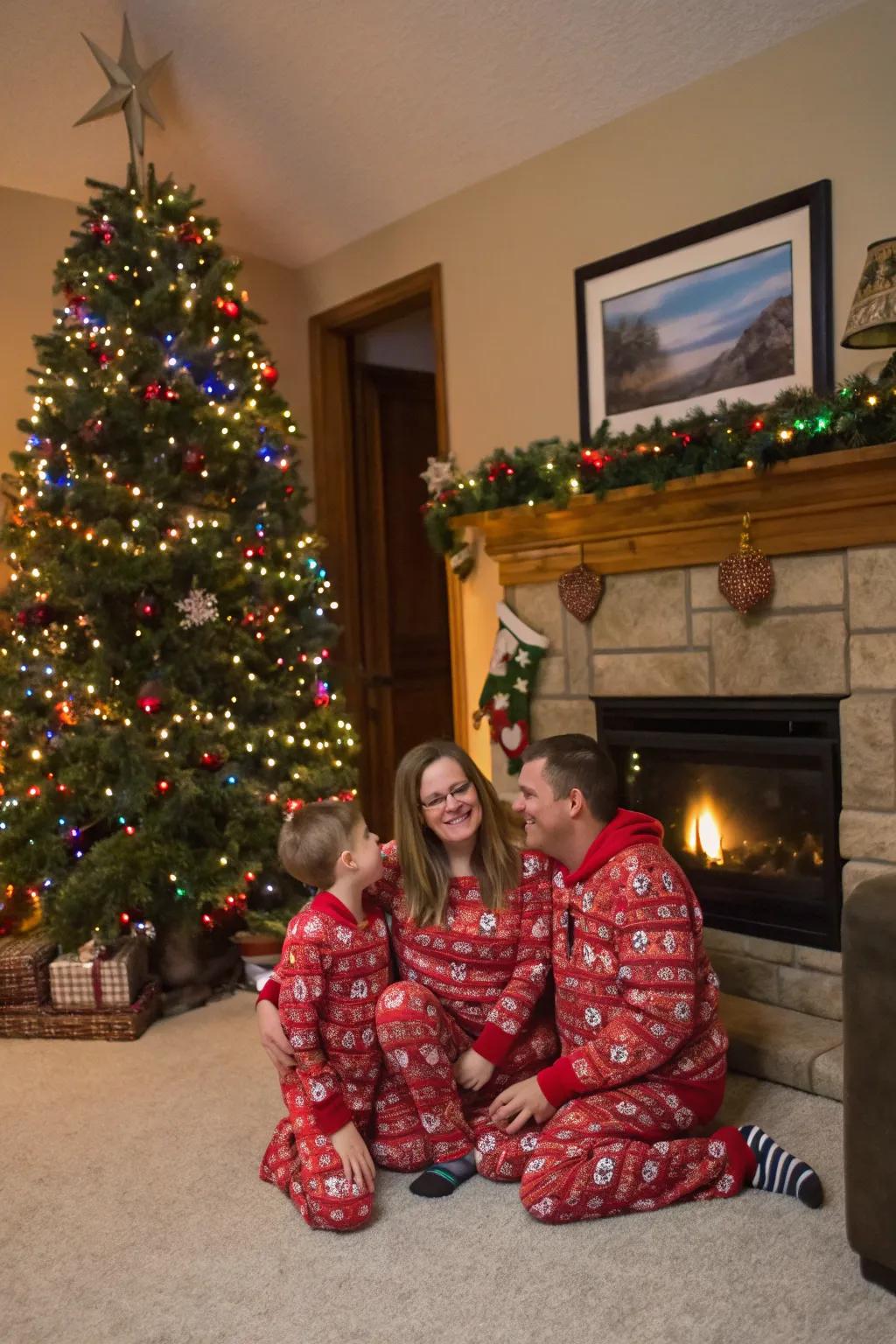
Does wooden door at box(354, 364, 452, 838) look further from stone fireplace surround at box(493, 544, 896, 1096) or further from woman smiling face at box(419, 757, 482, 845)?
woman smiling face at box(419, 757, 482, 845)

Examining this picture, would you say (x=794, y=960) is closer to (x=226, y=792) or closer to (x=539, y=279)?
(x=226, y=792)

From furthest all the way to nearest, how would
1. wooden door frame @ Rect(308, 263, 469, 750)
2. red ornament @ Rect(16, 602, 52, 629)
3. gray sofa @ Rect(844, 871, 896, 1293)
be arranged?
1. wooden door frame @ Rect(308, 263, 469, 750)
2. red ornament @ Rect(16, 602, 52, 629)
3. gray sofa @ Rect(844, 871, 896, 1293)

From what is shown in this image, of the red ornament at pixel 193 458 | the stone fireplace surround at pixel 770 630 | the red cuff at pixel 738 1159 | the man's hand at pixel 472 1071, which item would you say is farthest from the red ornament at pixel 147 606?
the red cuff at pixel 738 1159

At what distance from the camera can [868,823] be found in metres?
2.82

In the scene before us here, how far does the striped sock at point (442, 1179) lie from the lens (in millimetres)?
2230

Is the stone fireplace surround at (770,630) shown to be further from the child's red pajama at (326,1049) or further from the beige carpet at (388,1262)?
the child's red pajama at (326,1049)

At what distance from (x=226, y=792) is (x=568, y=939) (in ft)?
5.15

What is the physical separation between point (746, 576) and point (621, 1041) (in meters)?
1.36

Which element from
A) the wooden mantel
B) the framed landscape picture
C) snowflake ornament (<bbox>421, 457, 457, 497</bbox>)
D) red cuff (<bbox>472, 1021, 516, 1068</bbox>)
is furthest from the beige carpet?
snowflake ornament (<bbox>421, 457, 457, 497</bbox>)

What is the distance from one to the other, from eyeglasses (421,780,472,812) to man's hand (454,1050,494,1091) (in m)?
0.51

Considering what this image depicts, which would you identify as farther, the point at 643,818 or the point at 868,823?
the point at 868,823

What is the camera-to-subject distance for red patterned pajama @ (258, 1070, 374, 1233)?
2115 mm

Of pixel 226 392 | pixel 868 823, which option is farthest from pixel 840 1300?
pixel 226 392

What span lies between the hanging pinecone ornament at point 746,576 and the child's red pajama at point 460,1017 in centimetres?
101
